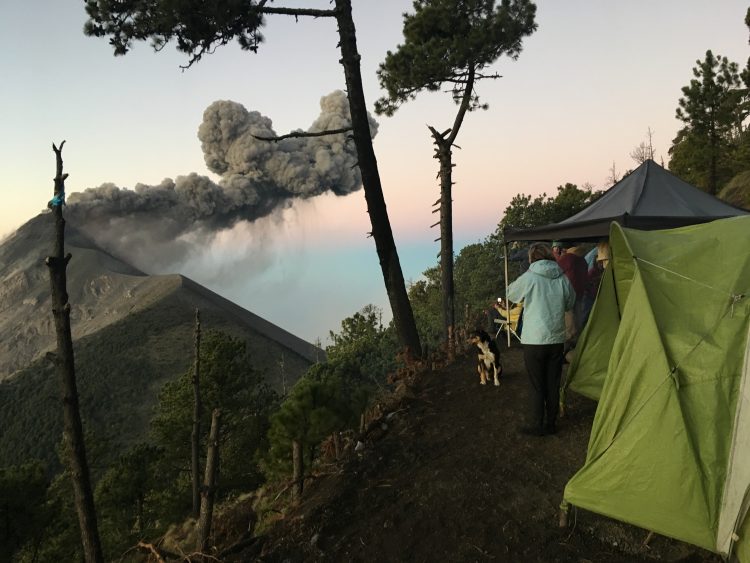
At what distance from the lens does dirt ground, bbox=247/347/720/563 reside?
9.39 feet

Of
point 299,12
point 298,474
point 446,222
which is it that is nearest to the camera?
point 298,474

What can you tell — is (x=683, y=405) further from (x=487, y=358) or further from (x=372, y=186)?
(x=372, y=186)

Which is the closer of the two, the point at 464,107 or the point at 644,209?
the point at 644,209

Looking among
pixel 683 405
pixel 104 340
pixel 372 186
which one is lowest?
pixel 104 340

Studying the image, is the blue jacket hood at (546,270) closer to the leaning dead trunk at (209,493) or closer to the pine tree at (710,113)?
the leaning dead trunk at (209,493)

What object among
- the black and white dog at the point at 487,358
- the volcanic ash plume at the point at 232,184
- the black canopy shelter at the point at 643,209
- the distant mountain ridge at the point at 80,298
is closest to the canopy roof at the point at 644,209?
the black canopy shelter at the point at 643,209

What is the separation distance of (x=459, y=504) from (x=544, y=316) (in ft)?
5.84

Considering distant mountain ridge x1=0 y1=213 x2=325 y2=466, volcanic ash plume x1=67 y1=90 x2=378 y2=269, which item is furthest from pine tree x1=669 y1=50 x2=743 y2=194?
volcanic ash plume x1=67 y1=90 x2=378 y2=269

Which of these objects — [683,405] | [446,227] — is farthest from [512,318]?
[683,405]

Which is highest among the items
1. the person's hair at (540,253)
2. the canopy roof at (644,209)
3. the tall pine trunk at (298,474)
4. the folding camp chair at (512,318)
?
the canopy roof at (644,209)

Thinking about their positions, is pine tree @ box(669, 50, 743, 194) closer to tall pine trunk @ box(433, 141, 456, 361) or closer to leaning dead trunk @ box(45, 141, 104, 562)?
tall pine trunk @ box(433, 141, 456, 361)

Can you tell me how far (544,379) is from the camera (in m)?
4.18

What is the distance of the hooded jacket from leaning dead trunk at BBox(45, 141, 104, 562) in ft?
15.6

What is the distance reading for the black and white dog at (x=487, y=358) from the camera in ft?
20.9
